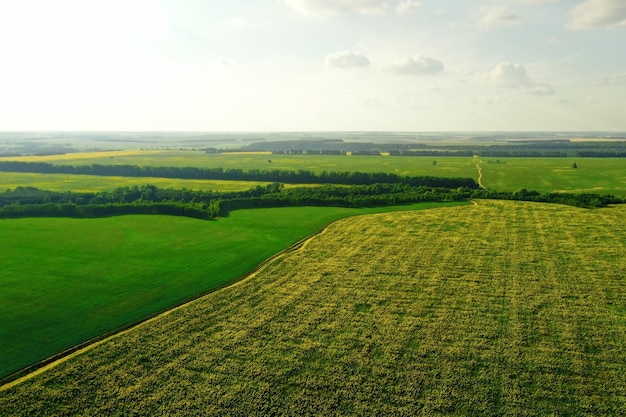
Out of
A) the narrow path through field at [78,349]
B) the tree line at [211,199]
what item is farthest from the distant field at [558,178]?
the narrow path through field at [78,349]

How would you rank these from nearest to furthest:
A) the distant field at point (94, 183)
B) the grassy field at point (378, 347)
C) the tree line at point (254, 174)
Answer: the grassy field at point (378, 347)
the distant field at point (94, 183)
the tree line at point (254, 174)

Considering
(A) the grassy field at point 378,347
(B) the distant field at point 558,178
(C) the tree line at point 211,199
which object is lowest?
(A) the grassy field at point 378,347

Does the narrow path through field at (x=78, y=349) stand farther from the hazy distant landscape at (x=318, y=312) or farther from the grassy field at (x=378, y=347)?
the grassy field at (x=378, y=347)

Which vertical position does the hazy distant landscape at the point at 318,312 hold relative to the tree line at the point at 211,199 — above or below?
below

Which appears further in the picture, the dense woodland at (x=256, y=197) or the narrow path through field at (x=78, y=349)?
the dense woodland at (x=256, y=197)

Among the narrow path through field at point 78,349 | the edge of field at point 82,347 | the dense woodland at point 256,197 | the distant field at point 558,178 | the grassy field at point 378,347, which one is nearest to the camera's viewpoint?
the grassy field at point 378,347

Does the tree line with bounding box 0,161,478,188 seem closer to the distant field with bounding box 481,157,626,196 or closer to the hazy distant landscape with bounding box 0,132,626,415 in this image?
the distant field with bounding box 481,157,626,196
